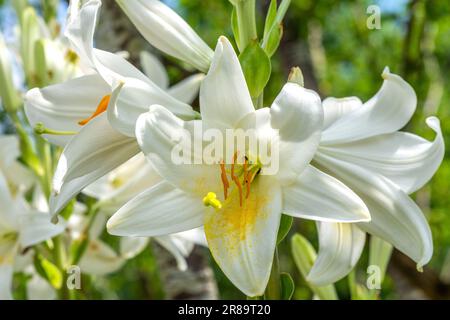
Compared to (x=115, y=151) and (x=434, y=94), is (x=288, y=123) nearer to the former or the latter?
(x=115, y=151)

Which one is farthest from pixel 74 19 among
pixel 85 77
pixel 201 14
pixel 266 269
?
pixel 201 14

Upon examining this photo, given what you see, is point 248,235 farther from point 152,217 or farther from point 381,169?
point 381,169

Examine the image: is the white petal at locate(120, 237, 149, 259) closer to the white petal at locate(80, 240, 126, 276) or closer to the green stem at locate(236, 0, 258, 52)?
the white petal at locate(80, 240, 126, 276)

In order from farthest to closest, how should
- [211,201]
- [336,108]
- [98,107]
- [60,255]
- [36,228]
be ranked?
[60,255]
[36,228]
[336,108]
[98,107]
[211,201]

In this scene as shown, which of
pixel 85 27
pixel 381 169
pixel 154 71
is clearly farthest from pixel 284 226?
pixel 154 71

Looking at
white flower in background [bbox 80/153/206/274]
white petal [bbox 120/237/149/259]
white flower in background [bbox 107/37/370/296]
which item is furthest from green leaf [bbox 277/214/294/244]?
white petal [bbox 120/237/149/259]

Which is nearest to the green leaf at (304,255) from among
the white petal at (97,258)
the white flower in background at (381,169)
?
the white flower in background at (381,169)

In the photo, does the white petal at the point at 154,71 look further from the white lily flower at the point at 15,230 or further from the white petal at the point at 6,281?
the white petal at the point at 6,281
